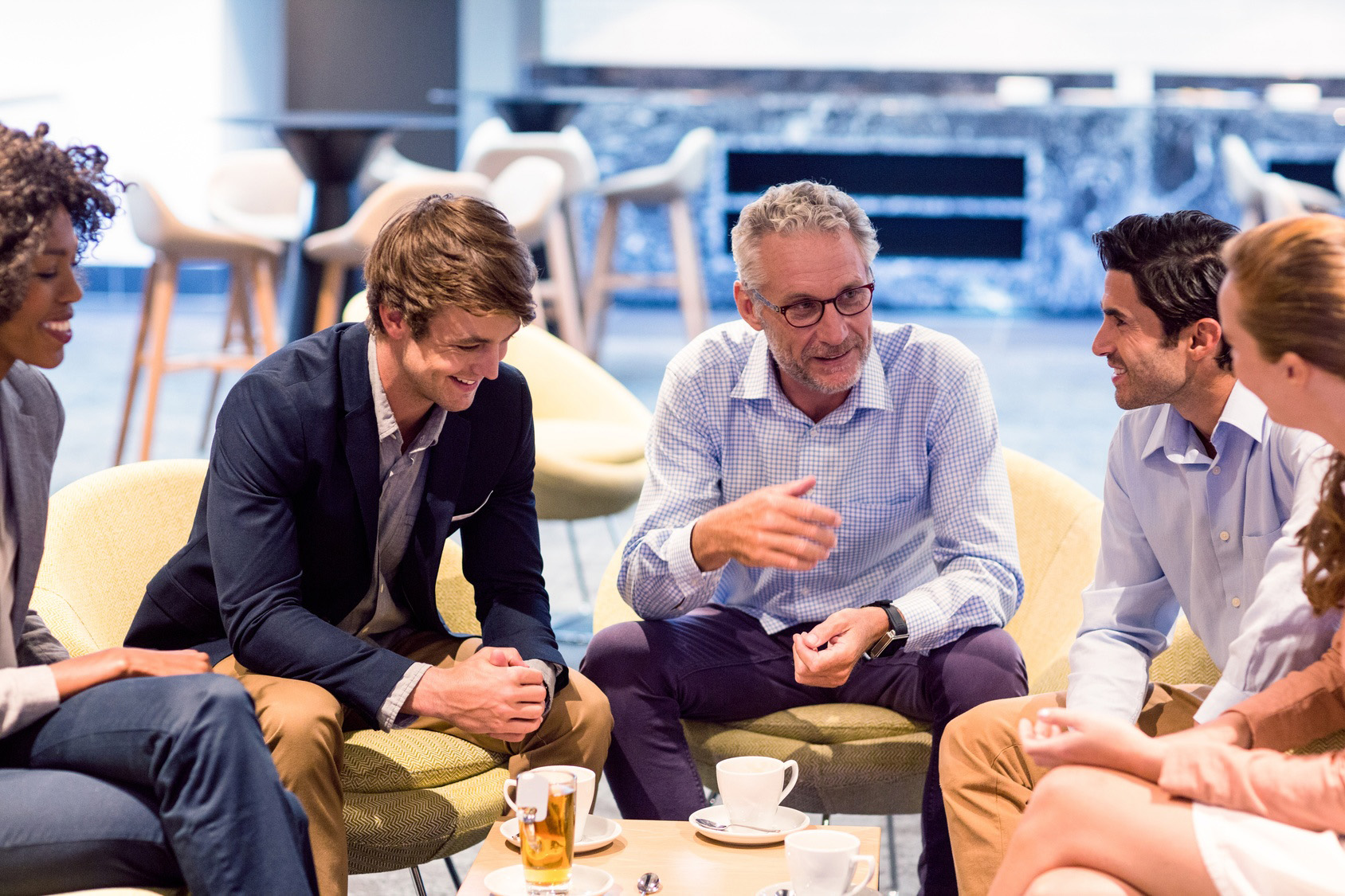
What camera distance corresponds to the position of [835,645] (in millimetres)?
2000

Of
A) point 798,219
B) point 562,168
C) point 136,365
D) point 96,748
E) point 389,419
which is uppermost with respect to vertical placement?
point 798,219

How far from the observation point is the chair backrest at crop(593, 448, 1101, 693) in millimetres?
2340

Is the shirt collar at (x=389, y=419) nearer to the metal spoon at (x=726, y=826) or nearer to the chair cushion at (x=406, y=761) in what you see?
the chair cushion at (x=406, y=761)

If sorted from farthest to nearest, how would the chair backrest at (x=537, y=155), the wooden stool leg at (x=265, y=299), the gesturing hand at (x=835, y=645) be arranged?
the chair backrest at (x=537, y=155)
the wooden stool leg at (x=265, y=299)
the gesturing hand at (x=835, y=645)

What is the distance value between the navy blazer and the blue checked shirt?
0.78ft

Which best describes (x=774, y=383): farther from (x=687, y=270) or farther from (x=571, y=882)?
(x=687, y=270)

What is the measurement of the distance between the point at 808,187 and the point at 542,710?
37.5 inches

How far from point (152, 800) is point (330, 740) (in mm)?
276

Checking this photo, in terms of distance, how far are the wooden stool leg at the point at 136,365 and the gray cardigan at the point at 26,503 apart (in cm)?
357

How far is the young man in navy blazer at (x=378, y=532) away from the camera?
6.09 ft

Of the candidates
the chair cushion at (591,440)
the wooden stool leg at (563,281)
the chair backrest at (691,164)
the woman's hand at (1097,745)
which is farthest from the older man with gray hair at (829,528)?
the chair backrest at (691,164)

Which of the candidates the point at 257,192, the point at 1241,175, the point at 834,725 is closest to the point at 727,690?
the point at 834,725

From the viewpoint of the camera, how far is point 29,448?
1706 mm

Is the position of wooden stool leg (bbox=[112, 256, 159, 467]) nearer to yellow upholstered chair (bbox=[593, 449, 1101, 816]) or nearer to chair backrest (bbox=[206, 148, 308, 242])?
chair backrest (bbox=[206, 148, 308, 242])
